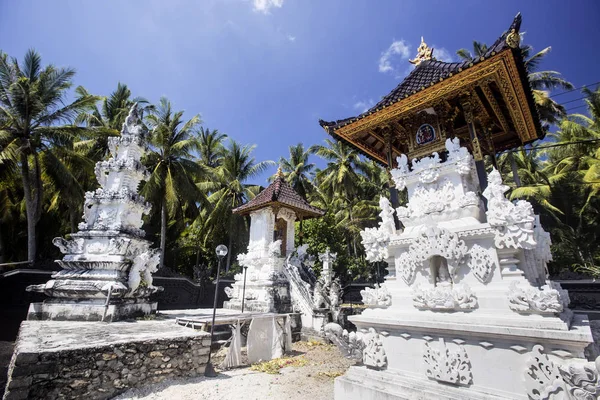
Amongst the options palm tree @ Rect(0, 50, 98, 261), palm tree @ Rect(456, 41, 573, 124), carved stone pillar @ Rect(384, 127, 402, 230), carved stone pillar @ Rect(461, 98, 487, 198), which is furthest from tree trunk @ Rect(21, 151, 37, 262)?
palm tree @ Rect(456, 41, 573, 124)

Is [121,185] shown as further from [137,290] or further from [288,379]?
[288,379]

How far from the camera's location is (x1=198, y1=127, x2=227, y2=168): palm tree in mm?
27881

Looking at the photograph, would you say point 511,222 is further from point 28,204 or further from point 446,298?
point 28,204

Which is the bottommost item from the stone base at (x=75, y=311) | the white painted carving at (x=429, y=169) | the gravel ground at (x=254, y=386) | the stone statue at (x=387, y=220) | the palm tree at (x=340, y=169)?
the gravel ground at (x=254, y=386)

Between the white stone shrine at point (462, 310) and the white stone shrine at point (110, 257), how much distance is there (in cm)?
684

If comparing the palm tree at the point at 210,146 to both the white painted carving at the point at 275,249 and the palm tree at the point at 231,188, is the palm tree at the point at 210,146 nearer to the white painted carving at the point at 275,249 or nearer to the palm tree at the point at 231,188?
the palm tree at the point at 231,188

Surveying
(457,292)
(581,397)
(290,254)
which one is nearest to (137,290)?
(290,254)

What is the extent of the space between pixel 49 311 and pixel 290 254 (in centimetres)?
900

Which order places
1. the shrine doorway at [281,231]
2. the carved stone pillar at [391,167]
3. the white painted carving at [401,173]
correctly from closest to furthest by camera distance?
the white painted carving at [401,173]
the carved stone pillar at [391,167]
the shrine doorway at [281,231]

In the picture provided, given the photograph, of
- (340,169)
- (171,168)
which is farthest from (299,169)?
(171,168)

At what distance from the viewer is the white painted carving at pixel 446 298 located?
14.1 ft

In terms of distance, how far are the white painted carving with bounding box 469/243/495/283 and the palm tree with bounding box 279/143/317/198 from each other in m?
23.4

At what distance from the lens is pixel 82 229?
30.3 ft

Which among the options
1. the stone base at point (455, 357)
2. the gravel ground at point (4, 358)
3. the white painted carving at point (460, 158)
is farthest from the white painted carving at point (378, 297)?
the gravel ground at point (4, 358)
